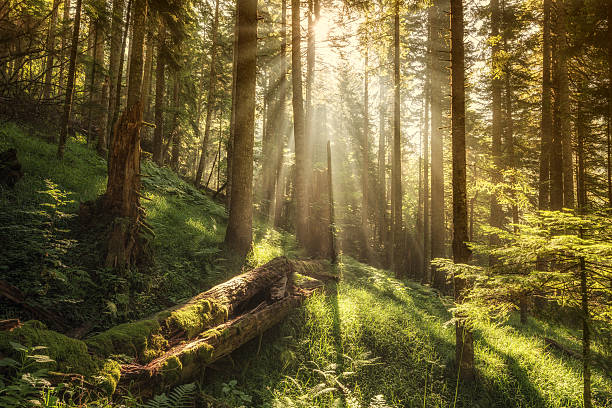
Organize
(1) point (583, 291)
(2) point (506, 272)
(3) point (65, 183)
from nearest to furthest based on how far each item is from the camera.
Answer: (1) point (583, 291) → (2) point (506, 272) → (3) point (65, 183)

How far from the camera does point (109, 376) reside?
2686 mm

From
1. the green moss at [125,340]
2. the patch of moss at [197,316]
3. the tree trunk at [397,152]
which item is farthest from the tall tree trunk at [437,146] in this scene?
the green moss at [125,340]

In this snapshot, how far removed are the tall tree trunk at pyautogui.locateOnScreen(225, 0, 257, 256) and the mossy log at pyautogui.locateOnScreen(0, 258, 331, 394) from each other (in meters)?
2.43

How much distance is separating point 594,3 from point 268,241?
12614 mm

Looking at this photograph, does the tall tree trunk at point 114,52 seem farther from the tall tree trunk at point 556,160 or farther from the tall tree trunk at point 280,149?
the tall tree trunk at point 556,160

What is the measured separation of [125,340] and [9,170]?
586 cm

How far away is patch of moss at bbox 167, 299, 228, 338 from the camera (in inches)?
150

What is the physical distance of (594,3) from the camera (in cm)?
773

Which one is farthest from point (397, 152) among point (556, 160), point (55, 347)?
point (55, 347)

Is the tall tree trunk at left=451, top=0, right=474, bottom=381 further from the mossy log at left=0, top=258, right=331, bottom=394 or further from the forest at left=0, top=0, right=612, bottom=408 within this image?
the mossy log at left=0, top=258, right=331, bottom=394

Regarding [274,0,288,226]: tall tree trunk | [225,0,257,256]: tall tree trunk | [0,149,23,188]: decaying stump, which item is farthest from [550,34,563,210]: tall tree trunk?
[0,149,23,188]: decaying stump

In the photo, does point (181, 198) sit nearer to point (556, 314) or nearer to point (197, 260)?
point (197, 260)

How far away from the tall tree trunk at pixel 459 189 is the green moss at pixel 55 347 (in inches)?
202

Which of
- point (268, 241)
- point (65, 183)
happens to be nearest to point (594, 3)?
point (268, 241)
